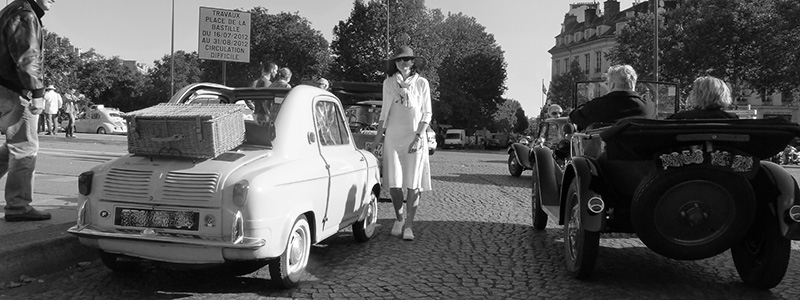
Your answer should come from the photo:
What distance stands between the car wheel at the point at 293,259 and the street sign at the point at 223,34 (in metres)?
10.5

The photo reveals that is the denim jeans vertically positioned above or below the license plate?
above

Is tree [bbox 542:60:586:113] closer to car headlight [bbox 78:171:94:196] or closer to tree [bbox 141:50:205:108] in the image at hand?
tree [bbox 141:50:205:108]

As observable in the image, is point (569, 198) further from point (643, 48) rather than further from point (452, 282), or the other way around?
point (643, 48)

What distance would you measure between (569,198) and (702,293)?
1.10m

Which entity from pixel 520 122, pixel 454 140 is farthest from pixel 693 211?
pixel 520 122

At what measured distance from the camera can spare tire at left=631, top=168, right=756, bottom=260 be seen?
419cm

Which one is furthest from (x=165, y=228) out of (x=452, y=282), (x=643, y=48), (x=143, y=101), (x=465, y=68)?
(x=143, y=101)

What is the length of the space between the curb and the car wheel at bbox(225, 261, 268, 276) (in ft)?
3.95

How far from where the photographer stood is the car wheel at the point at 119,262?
4519mm

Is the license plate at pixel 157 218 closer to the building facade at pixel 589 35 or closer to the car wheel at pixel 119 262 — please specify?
the car wheel at pixel 119 262

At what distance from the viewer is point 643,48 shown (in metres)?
44.3

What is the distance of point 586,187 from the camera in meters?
4.52

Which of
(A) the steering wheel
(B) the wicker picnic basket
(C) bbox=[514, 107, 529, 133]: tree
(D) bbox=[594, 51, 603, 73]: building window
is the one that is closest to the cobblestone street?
(B) the wicker picnic basket

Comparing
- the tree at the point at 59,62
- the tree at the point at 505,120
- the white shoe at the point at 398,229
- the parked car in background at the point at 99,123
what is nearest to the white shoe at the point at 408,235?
the white shoe at the point at 398,229
